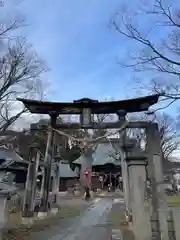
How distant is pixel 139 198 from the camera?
7.75 metres

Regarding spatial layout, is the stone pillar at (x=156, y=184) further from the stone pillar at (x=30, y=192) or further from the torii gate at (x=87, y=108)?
the stone pillar at (x=30, y=192)

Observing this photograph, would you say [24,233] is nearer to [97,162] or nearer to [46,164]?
[46,164]

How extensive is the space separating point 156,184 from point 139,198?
1354 mm

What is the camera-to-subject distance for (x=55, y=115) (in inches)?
454

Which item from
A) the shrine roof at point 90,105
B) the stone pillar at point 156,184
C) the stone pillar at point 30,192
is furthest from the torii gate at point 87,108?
the stone pillar at point 156,184

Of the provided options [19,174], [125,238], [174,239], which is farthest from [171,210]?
[19,174]

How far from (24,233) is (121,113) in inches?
222

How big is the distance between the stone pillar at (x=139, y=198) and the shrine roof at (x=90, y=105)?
3.84m

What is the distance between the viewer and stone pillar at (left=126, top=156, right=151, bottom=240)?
7.52 m

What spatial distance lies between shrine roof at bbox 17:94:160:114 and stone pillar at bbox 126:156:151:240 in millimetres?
3841

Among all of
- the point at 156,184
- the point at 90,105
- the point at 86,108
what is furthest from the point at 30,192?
the point at 156,184

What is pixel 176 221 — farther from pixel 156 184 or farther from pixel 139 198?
pixel 156 184

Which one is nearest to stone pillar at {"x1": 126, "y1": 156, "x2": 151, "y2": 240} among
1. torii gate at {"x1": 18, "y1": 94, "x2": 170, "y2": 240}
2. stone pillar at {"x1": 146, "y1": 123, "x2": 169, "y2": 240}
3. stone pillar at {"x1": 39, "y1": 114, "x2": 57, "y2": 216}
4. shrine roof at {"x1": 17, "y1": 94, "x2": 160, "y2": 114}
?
stone pillar at {"x1": 146, "y1": 123, "x2": 169, "y2": 240}

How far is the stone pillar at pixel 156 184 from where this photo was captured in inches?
287
